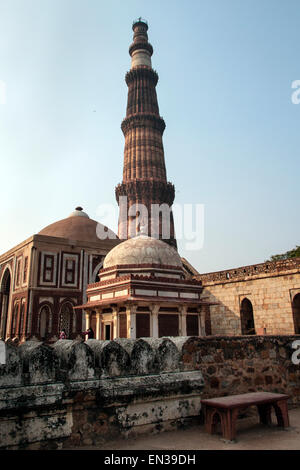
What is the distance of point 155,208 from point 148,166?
444cm

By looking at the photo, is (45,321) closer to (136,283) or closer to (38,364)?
(136,283)

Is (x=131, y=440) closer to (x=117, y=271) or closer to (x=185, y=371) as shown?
(x=185, y=371)

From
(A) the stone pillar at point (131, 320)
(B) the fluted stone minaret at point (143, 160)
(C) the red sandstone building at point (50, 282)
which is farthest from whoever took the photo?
(B) the fluted stone minaret at point (143, 160)

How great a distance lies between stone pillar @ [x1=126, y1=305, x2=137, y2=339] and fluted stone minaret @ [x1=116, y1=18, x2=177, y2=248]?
1880 cm

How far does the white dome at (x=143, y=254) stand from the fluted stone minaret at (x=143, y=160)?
596 inches

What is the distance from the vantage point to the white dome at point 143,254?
52.9 feet

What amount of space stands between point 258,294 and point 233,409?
47.3 feet

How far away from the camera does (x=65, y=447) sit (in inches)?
144

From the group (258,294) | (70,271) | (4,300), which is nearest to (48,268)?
(70,271)

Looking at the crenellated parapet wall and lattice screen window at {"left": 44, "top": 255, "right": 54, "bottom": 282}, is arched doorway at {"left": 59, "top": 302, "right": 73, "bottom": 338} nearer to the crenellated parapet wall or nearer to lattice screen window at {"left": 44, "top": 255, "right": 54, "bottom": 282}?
lattice screen window at {"left": 44, "top": 255, "right": 54, "bottom": 282}

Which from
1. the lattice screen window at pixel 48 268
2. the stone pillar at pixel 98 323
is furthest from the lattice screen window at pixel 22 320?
the stone pillar at pixel 98 323

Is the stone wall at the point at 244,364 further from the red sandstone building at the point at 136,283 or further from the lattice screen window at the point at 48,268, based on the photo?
the lattice screen window at the point at 48,268

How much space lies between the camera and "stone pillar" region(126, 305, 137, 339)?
13.4 m

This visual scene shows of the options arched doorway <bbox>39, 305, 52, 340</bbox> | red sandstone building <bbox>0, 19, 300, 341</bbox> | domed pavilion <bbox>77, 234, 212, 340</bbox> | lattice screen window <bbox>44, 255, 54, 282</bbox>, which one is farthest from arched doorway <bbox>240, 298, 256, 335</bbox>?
lattice screen window <bbox>44, 255, 54, 282</bbox>
